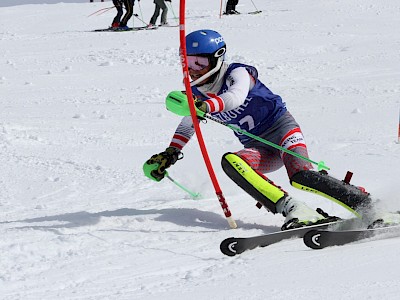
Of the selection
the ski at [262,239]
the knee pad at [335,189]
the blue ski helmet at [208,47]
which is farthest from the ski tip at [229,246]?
the blue ski helmet at [208,47]

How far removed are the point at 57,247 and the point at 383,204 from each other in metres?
2.03

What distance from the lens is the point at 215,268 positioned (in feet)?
12.1

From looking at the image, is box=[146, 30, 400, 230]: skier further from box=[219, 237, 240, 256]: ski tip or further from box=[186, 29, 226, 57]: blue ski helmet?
box=[219, 237, 240, 256]: ski tip

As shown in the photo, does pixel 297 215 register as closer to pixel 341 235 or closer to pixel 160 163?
pixel 341 235

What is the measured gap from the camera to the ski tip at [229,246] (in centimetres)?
384

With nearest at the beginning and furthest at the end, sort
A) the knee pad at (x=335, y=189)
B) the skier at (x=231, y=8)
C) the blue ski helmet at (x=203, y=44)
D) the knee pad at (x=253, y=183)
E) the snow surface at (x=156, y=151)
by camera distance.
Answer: the snow surface at (x=156, y=151)
the knee pad at (x=335, y=189)
the knee pad at (x=253, y=183)
the blue ski helmet at (x=203, y=44)
the skier at (x=231, y=8)

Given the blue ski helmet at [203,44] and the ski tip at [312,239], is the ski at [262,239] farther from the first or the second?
the blue ski helmet at [203,44]

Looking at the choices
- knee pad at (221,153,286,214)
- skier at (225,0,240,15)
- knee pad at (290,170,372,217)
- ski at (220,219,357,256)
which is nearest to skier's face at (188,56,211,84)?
knee pad at (221,153,286,214)

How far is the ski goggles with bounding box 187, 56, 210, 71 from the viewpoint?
4.69 m

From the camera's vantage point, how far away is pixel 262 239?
4020 mm

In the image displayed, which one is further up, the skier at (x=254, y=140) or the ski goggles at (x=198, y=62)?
the ski goggles at (x=198, y=62)

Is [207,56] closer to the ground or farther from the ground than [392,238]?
farther from the ground

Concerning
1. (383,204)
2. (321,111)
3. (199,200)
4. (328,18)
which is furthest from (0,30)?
(383,204)

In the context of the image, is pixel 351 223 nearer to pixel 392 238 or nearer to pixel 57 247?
pixel 392 238
